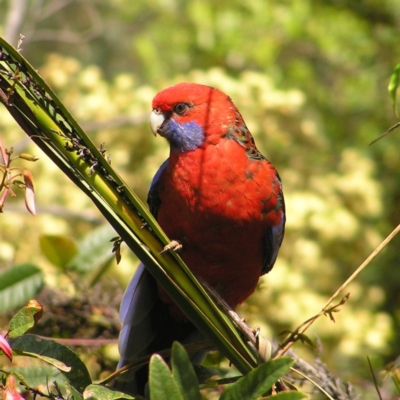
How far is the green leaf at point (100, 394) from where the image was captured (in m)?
1.27

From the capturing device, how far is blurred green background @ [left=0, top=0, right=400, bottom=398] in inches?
159

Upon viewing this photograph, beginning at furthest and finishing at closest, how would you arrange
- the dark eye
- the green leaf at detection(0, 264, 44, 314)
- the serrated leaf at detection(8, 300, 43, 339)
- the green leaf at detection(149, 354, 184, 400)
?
the dark eye < the green leaf at detection(0, 264, 44, 314) < the serrated leaf at detection(8, 300, 43, 339) < the green leaf at detection(149, 354, 184, 400)

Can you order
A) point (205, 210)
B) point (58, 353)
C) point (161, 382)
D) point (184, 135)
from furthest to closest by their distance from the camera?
point (184, 135), point (205, 210), point (58, 353), point (161, 382)

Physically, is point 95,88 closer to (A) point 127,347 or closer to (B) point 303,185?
(B) point 303,185

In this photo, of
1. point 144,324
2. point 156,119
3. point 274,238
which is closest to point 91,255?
point 144,324

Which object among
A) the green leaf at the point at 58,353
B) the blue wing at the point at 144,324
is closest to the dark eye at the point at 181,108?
the blue wing at the point at 144,324

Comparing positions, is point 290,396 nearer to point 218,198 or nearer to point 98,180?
point 98,180

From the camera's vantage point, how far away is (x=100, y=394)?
128cm

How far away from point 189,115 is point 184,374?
4.56 ft

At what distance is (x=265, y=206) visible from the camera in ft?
7.21

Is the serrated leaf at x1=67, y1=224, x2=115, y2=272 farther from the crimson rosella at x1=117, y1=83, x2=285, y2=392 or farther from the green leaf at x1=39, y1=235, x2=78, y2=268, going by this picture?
the crimson rosella at x1=117, y1=83, x2=285, y2=392

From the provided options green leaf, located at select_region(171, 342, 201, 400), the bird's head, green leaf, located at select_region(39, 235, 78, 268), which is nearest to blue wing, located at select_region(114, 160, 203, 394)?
the bird's head

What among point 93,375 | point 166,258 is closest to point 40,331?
point 93,375

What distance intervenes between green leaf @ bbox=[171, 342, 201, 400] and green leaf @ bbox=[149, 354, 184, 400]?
0.02 metres
